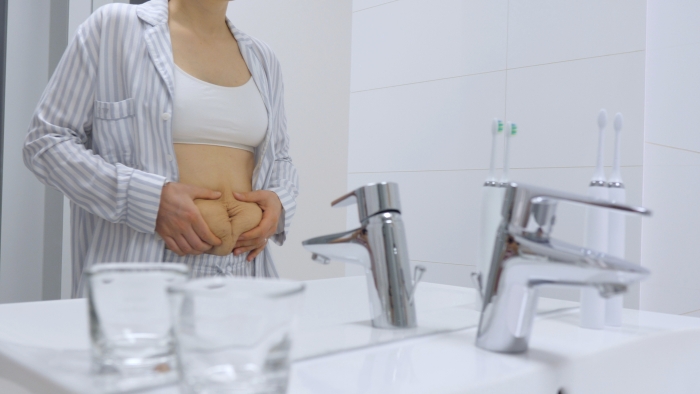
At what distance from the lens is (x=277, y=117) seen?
0.75m

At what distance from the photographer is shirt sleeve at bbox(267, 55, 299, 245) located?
74cm

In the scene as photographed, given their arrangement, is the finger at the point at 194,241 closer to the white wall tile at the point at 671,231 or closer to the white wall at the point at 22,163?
the white wall at the point at 22,163

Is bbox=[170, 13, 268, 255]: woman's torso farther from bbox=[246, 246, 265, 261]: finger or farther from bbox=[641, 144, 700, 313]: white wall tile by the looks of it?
bbox=[641, 144, 700, 313]: white wall tile

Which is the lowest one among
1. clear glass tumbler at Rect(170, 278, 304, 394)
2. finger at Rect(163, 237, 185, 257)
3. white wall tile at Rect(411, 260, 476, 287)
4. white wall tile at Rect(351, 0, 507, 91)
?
white wall tile at Rect(411, 260, 476, 287)

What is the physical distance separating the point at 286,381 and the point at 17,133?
404 millimetres

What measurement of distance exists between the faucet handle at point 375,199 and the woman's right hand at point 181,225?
0.16 meters

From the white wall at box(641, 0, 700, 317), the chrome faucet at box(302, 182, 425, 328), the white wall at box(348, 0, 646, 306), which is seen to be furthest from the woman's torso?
the white wall at box(641, 0, 700, 317)

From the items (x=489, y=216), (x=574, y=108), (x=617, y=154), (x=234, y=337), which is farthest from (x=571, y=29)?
(x=234, y=337)

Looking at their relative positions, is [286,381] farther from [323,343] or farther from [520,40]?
[520,40]

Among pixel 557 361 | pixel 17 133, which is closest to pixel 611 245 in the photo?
pixel 557 361

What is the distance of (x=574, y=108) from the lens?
928mm

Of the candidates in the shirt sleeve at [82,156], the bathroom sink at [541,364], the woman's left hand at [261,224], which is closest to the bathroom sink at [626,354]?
the bathroom sink at [541,364]

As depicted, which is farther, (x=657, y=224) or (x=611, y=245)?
(x=657, y=224)

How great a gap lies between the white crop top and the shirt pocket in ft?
0.16
